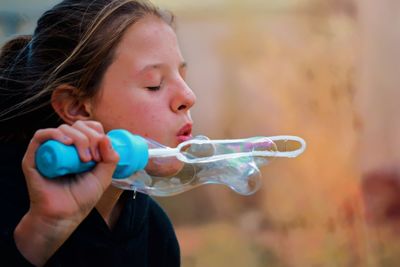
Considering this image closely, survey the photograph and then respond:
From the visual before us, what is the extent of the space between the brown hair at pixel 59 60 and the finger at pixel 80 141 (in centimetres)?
21

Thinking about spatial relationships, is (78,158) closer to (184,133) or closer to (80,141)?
(80,141)

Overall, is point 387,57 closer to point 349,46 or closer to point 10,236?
point 349,46

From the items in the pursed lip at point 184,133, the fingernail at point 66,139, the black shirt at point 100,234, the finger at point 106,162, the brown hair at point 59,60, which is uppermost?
the brown hair at point 59,60

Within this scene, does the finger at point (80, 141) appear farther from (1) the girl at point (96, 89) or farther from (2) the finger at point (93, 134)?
(1) the girl at point (96, 89)

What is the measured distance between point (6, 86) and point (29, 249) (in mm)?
252

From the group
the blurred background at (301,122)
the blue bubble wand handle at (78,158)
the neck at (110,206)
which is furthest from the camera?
the blurred background at (301,122)

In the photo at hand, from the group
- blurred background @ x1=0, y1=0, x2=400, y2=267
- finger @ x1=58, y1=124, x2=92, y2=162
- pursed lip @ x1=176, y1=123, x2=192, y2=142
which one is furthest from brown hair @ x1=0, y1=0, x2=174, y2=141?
blurred background @ x1=0, y1=0, x2=400, y2=267

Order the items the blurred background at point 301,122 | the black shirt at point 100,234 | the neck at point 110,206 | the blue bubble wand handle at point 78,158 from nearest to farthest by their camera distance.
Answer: the blue bubble wand handle at point 78,158 → the black shirt at point 100,234 → the neck at point 110,206 → the blurred background at point 301,122

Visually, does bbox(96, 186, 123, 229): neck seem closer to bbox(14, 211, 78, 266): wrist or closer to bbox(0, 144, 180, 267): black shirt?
bbox(0, 144, 180, 267): black shirt

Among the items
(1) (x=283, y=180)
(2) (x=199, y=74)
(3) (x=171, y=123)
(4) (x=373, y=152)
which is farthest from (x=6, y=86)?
(4) (x=373, y=152)

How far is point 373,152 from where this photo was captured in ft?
4.26

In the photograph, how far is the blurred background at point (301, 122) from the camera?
1251 mm

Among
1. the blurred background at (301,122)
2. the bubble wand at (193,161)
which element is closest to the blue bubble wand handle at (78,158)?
the bubble wand at (193,161)

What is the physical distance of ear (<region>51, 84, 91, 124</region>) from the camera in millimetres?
708
